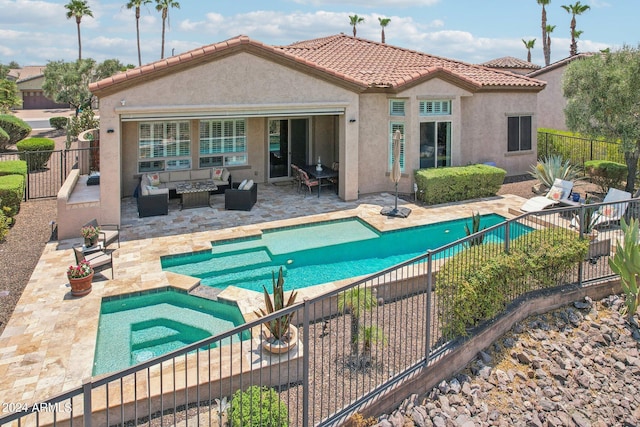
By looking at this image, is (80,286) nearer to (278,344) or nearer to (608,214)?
(278,344)

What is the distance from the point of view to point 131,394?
7.21 metres

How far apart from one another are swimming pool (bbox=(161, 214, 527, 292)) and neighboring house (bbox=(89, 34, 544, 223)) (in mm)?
3973

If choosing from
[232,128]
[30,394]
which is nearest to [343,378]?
[30,394]

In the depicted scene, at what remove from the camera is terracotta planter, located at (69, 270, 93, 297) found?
36.2 ft

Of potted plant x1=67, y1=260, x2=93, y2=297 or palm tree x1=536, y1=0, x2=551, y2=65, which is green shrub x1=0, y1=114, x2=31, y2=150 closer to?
potted plant x1=67, y1=260, x2=93, y2=297

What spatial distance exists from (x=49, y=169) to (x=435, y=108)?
20808mm

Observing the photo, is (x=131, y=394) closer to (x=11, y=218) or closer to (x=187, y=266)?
(x=187, y=266)

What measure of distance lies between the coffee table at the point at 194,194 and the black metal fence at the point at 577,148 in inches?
754

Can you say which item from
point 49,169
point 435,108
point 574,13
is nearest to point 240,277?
point 435,108

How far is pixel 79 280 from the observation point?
1102 cm

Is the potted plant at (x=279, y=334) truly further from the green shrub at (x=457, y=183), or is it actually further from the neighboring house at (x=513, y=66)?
the neighboring house at (x=513, y=66)

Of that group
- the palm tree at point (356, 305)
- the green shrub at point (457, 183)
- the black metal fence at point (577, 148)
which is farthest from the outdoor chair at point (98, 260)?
the black metal fence at point (577, 148)

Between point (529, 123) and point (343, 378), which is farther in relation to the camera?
point (529, 123)

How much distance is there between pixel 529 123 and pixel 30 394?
24732 millimetres
